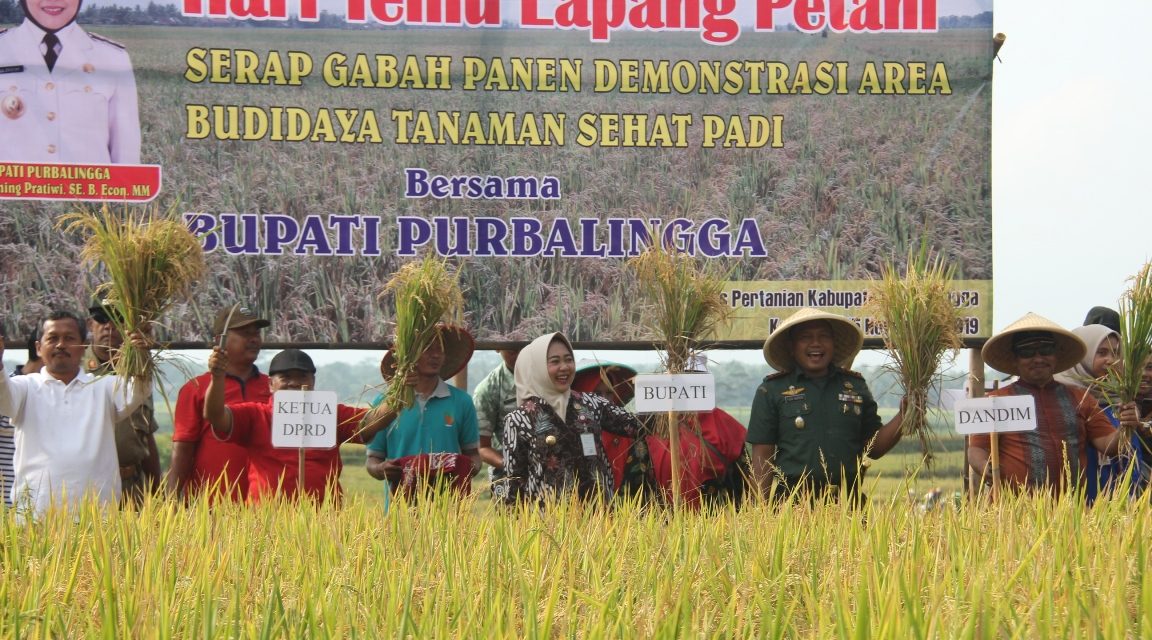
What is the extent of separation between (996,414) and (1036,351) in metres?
0.66

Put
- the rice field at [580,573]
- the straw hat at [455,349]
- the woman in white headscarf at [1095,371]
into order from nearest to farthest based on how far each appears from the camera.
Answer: the rice field at [580,573] → the woman in white headscarf at [1095,371] → the straw hat at [455,349]

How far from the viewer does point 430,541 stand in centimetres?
378

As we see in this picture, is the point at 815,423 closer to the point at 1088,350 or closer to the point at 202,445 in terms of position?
the point at 1088,350

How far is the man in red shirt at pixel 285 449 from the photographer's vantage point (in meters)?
5.20

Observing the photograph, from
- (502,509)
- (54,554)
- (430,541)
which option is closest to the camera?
(54,554)

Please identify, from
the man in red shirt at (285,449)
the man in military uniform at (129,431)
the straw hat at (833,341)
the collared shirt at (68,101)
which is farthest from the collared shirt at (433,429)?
the collared shirt at (68,101)

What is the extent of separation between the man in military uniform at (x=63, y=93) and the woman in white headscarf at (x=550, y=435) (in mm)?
2901

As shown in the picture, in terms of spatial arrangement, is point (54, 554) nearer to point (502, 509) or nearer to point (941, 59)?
point (502, 509)

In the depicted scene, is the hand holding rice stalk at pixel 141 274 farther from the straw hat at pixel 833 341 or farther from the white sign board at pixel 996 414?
the white sign board at pixel 996 414

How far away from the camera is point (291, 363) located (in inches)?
219

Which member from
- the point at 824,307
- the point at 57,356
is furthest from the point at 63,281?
the point at 824,307

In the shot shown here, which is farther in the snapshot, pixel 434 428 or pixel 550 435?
pixel 434 428

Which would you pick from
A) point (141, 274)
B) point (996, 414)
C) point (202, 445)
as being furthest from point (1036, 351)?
point (141, 274)

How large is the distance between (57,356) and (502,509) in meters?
2.16
